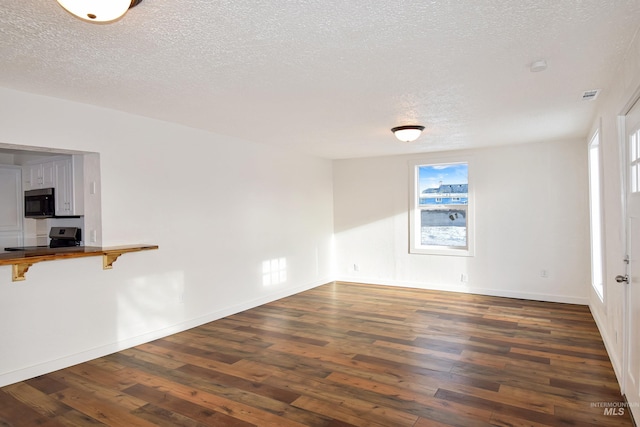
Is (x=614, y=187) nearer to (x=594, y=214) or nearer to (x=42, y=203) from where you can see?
(x=594, y=214)

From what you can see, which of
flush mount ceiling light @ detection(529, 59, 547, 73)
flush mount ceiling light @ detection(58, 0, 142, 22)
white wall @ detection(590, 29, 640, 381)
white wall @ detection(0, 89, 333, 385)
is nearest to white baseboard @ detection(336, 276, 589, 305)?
white wall @ detection(0, 89, 333, 385)

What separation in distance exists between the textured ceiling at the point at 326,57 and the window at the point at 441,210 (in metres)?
2.28

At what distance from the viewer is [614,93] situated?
2973 mm

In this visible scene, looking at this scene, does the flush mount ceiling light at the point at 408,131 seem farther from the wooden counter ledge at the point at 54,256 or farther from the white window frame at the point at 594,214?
the wooden counter ledge at the point at 54,256

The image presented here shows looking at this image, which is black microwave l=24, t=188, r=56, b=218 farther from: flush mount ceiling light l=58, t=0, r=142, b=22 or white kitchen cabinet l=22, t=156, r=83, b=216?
flush mount ceiling light l=58, t=0, r=142, b=22

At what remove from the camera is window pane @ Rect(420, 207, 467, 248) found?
644 cm

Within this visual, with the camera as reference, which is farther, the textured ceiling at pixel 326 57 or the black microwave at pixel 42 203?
the black microwave at pixel 42 203

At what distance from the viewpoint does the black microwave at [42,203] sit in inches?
174

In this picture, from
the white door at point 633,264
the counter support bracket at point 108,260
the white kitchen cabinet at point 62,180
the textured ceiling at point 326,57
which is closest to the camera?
the textured ceiling at point 326,57

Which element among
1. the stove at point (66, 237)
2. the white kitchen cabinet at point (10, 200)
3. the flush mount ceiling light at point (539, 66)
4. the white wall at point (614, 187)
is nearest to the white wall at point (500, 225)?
the white wall at point (614, 187)

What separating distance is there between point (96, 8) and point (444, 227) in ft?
19.4

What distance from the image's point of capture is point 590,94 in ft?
11.0

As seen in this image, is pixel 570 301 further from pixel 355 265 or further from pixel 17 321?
pixel 17 321

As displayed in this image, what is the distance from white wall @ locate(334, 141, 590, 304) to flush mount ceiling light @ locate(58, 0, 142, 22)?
5.59 metres
